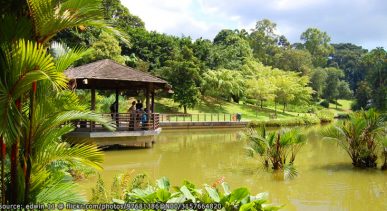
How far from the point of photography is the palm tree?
3.24m

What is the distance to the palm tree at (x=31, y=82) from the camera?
324 cm

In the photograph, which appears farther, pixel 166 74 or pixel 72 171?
pixel 166 74

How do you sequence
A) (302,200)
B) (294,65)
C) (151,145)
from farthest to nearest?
1. (294,65)
2. (151,145)
3. (302,200)

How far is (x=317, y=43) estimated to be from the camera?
252ft

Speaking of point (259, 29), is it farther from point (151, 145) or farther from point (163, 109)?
point (151, 145)

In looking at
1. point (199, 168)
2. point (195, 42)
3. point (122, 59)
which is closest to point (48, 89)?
point (199, 168)

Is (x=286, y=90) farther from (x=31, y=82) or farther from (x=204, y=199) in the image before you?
(x=31, y=82)

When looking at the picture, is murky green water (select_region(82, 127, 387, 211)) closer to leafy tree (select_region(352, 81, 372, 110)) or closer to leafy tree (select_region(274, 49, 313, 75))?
leafy tree (select_region(352, 81, 372, 110))

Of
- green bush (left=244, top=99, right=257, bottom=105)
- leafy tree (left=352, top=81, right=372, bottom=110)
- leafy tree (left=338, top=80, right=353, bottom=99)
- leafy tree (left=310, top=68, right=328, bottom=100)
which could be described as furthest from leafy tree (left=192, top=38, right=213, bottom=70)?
leafy tree (left=338, top=80, right=353, bottom=99)

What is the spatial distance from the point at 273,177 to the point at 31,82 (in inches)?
331

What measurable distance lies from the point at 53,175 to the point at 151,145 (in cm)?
1311

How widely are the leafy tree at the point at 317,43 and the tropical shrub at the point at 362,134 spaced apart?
215 ft

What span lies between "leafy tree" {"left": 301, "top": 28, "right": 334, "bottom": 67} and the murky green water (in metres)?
61.2

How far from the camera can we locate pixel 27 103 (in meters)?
4.08
